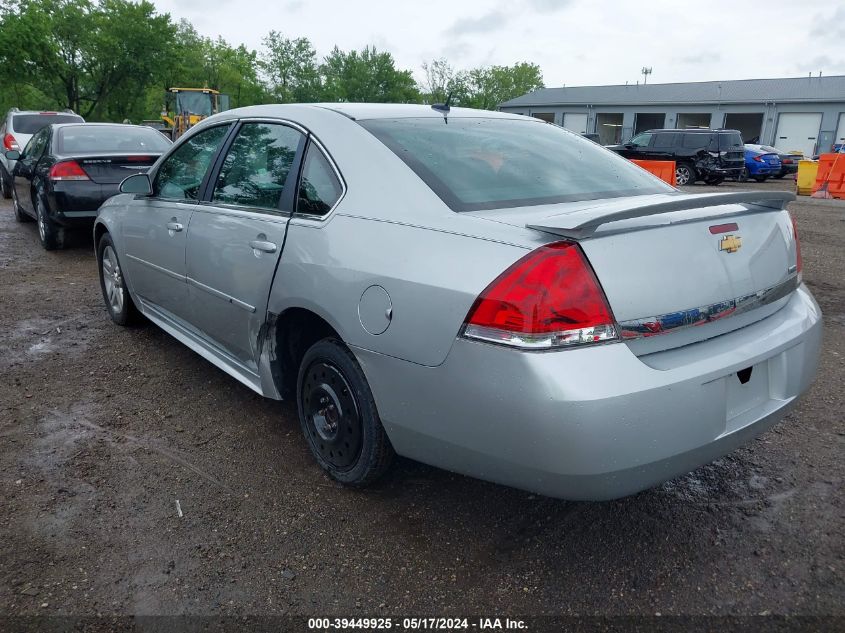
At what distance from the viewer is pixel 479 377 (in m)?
2.13

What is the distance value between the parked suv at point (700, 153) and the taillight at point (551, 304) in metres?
19.9

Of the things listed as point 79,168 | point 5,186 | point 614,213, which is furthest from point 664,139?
point 614,213

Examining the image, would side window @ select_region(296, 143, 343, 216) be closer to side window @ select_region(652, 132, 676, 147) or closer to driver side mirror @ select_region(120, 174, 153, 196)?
driver side mirror @ select_region(120, 174, 153, 196)

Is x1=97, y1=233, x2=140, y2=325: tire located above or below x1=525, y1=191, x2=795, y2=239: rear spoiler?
below

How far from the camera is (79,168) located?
7684mm

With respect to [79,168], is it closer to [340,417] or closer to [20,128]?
[340,417]

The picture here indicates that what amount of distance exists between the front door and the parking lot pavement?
711 mm

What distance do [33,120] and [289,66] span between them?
2603 inches

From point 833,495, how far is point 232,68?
257 ft

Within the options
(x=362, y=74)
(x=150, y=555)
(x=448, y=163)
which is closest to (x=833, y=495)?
(x=448, y=163)

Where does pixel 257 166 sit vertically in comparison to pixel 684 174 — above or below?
above

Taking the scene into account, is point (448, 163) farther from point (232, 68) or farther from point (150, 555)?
point (232, 68)

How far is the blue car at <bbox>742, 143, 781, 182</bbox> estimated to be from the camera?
23.6 metres

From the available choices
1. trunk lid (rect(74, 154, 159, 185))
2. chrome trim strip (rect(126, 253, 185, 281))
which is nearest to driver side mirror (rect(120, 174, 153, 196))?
chrome trim strip (rect(126, 253, 185, 281))
